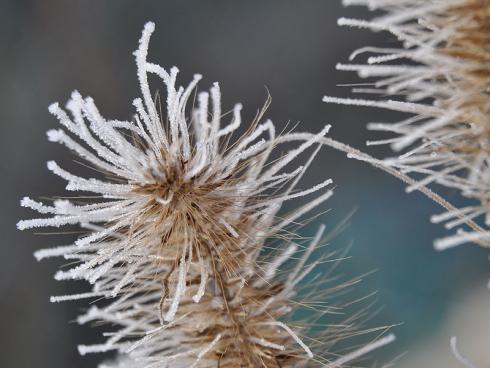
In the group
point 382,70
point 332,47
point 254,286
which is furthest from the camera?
point 332,47

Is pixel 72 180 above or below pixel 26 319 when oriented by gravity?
above

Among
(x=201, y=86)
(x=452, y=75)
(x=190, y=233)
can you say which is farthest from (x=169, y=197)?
(x=201, y=86)

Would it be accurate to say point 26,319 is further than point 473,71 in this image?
Yes

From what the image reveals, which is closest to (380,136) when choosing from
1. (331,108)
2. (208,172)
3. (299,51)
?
(331,108)

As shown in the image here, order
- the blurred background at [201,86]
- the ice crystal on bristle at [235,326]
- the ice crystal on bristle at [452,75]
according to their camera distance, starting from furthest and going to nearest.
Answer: the blurred background at [201,86], the ice crystal on bristle at [235,326], the ice crystal on bristle at [452,75]

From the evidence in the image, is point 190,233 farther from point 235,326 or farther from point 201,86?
point 201,86

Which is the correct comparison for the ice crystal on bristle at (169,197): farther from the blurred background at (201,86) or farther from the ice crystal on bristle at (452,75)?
the blurred background at (201,86)

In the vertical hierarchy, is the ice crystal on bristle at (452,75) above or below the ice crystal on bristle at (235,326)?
above

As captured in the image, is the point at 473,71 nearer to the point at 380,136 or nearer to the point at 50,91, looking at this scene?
the point at 380,136

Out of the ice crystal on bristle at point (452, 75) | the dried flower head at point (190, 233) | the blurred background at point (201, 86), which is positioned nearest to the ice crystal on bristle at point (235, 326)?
the dried flower head at point (190, 233)
